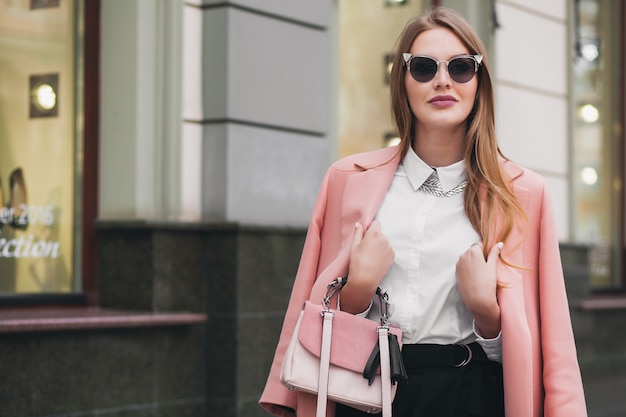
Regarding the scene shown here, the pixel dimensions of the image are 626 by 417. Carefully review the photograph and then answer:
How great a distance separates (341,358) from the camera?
2799mm

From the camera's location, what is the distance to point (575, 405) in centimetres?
280

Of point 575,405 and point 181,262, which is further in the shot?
point 181,262

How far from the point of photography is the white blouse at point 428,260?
282cm

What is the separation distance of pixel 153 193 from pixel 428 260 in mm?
3774

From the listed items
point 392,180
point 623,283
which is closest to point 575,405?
point 392,180

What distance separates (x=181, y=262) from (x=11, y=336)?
3.91ft

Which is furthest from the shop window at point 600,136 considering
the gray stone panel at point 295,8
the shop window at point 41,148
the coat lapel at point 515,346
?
the coat lapel at point 515,346

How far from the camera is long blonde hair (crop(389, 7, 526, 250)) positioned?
2.89 m

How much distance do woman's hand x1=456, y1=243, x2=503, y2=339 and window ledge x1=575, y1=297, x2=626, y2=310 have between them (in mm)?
7031

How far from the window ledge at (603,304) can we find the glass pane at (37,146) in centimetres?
485

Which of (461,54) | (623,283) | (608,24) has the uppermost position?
(608,24)

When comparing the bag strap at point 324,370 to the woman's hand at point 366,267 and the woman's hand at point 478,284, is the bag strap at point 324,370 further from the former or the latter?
the woman's hand at point 478,284

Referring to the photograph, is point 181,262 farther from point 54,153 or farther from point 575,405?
point 575,405

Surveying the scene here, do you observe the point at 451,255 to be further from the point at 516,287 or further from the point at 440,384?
the point at 440,384
